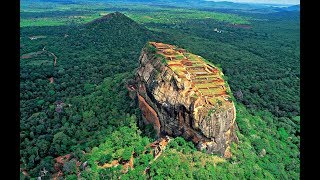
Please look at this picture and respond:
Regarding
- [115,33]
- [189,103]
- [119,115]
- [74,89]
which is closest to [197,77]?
[189,103]

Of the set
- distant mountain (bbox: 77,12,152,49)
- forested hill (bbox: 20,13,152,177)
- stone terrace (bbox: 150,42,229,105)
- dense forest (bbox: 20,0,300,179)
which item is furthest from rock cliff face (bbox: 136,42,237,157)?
distant mountain (bbox: 77,12,152,49)

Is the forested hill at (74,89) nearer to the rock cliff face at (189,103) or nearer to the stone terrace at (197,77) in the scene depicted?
the rock cliff face at (189,103)

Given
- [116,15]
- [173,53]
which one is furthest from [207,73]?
[116,15]

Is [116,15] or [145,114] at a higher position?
[116,15]

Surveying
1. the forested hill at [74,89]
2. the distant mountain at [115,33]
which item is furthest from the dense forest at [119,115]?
the distant mountain at [115,33]
